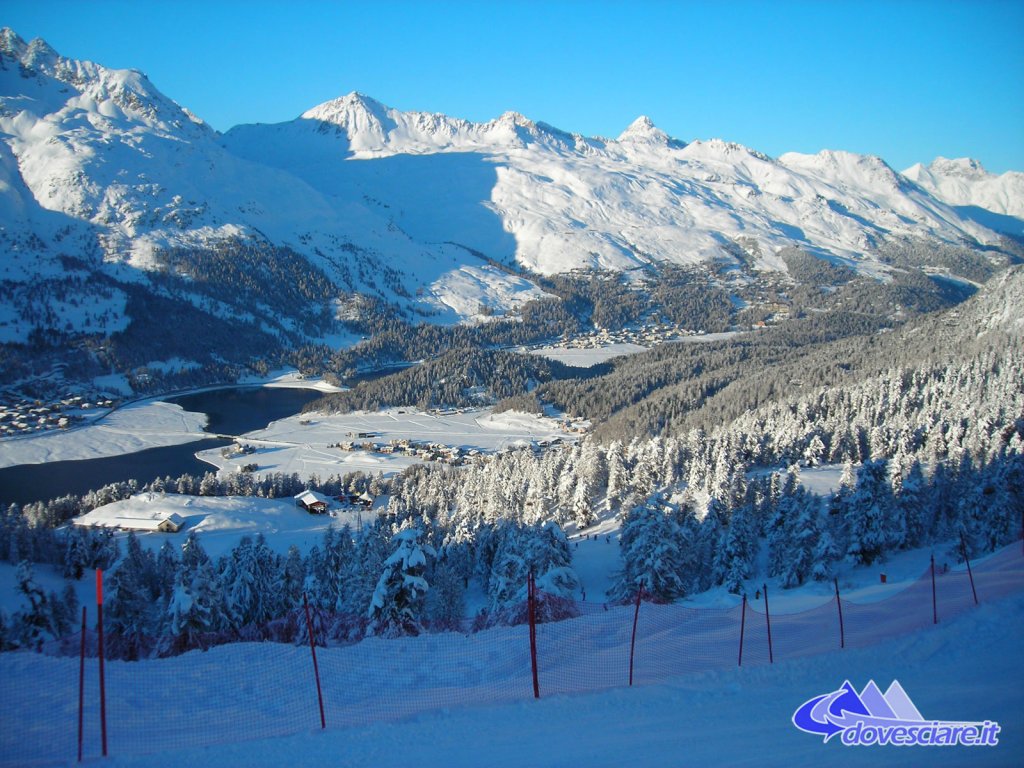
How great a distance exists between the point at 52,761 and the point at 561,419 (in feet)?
276

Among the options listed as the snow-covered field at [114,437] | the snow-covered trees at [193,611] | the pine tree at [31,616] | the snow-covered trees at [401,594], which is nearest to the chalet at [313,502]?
the snow-covered trees at [193,611]

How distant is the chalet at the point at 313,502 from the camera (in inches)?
2072

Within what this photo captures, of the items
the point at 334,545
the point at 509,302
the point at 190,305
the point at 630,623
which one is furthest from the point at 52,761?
the point at 509,302

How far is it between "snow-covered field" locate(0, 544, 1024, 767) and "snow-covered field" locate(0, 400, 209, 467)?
74.5 m

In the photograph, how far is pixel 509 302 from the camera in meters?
199

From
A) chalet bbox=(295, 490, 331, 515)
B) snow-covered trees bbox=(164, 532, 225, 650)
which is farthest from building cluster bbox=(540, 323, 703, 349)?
snow-covered trees bbox=(164, 532, 225, 650)

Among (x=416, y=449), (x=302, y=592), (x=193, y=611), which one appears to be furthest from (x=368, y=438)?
(x=193, y=611)

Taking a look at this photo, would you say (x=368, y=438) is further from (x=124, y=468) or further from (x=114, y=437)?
(x=114, y=437)

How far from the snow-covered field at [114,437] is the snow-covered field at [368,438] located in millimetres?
11084

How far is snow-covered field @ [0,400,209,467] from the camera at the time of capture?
73.2m

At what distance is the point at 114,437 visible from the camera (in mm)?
81188

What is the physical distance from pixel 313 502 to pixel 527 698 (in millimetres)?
45393

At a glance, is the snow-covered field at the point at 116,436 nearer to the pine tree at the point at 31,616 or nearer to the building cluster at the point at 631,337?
the pine tree at the point at 31,616

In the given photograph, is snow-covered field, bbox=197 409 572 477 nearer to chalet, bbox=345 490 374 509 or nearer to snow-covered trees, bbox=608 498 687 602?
chalet, bbox=345 490 374 509
